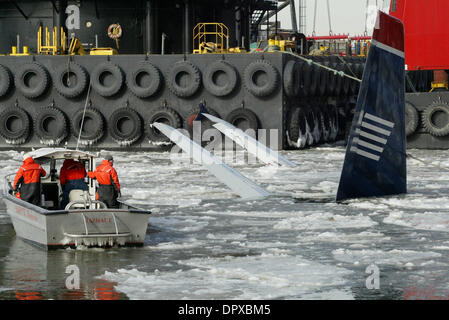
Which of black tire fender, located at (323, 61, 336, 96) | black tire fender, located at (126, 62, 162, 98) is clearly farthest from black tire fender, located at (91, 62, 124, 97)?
black tire fender, located at (323, 61, 336, 96)

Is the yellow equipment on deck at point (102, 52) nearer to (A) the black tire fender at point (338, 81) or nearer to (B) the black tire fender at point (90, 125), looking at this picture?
(B) the black tire fender at point (90, 125)

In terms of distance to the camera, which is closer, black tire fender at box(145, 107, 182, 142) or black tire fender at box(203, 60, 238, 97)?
black tire fender at box(203, 60, 238, 97)

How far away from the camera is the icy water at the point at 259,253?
1023 centimetres

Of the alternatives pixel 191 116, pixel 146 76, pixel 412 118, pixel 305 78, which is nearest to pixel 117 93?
pixel 146 76

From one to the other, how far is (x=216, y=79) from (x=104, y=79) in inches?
157

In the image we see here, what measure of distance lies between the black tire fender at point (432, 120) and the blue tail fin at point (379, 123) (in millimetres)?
12939

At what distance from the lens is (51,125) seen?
29.8 meters

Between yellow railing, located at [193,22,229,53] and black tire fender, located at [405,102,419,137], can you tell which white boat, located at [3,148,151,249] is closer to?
yellow railing, located at [193,22,229,53]

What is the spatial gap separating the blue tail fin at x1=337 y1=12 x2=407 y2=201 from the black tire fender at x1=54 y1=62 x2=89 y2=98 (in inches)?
586

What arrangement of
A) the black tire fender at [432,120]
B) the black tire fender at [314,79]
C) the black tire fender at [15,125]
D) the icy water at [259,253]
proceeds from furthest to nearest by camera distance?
the black tire fender at [314,79], the black tire fender at [15,125], the black tire fender at [432,120], the icy water at [259,253]

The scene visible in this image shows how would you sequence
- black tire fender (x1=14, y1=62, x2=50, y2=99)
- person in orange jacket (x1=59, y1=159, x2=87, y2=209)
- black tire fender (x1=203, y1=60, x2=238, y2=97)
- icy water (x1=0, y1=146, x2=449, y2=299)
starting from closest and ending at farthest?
1. icy water (x1=0, y1=146, x2=449, y2=299)
2. person in orange jacket (x1=59, y1=159, x2=87, y2=209)
3. black tire fender (x1=203, y1=60, x2=238, y2=97)
4. black tire fender (x1=14, y1=62, x2=50, y2=99)

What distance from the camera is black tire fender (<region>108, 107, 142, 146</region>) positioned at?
29.3 m

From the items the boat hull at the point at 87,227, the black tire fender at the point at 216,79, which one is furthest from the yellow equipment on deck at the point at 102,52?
the boat hull at the point at 87,227

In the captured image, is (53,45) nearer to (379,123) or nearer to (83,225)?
(379,123)
